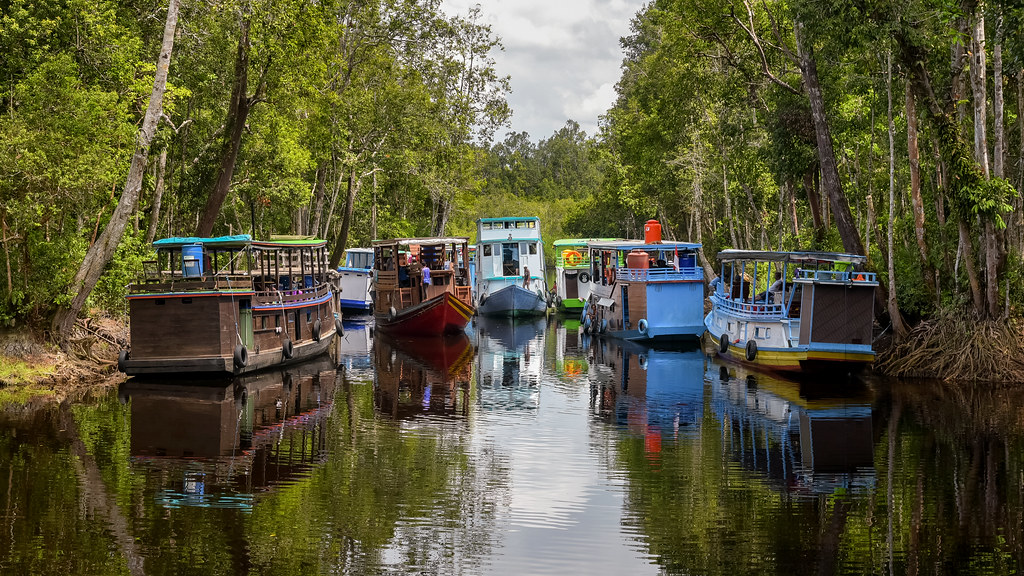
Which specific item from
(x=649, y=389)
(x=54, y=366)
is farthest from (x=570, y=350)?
(x=54, y=366)

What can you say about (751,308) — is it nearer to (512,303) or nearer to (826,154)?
(826,154)

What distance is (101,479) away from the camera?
1376cm

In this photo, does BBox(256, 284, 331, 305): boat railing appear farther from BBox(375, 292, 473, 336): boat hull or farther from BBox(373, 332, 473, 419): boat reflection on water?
BBox(375, 292, 473, 336): boat hull

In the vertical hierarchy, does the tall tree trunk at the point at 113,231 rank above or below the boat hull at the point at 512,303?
above

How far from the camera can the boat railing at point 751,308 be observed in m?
25.3

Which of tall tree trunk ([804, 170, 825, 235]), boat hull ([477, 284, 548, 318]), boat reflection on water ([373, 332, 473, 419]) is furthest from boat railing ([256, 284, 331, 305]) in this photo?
tall tree trunk ([804, 170, 825, 235])

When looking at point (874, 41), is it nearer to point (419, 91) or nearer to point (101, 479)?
point (101, 479)

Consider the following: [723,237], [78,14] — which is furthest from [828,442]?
[723,237]

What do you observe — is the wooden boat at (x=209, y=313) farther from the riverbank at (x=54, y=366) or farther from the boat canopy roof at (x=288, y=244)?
the riverbank at (x=54, y=366)

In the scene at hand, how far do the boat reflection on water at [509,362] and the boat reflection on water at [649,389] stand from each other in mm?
1626

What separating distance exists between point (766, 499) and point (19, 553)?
9.03 metres

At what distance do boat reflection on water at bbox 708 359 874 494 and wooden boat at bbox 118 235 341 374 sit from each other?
1118 centimetres

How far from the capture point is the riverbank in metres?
21.2

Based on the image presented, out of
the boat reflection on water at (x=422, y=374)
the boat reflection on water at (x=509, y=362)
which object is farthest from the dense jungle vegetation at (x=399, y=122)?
the boat reflection on water at (x=509, y=362)
